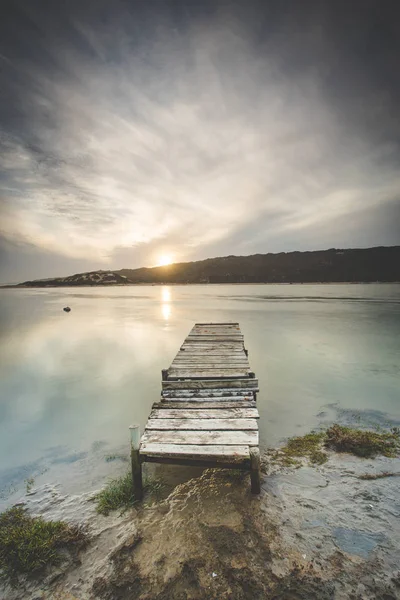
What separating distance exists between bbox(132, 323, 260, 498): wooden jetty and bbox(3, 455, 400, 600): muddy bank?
546mm

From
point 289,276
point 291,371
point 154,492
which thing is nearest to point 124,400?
point 154,492

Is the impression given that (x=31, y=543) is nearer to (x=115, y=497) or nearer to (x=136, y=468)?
(x=115, y=497)

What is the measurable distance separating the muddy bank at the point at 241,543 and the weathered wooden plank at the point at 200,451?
65 centimetres

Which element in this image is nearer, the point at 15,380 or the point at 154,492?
the point at 154,492

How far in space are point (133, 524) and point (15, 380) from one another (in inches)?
380

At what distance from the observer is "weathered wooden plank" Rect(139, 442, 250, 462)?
15.2 feet

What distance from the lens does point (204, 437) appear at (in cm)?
510

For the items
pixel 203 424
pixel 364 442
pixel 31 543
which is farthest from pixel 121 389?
pixel 364 442

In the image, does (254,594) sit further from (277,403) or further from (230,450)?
(277,403)

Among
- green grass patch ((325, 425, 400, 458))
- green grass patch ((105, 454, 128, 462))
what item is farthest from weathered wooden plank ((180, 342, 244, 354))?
green grass patch ((105, 454, 128, 462))

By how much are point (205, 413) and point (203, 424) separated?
445mm

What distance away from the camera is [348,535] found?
3938 mm

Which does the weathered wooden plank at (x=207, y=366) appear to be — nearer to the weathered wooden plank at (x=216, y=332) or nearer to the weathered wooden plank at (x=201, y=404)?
→ the weathered wooden plank at (x=201, y=404)

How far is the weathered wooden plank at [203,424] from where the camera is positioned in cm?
536
